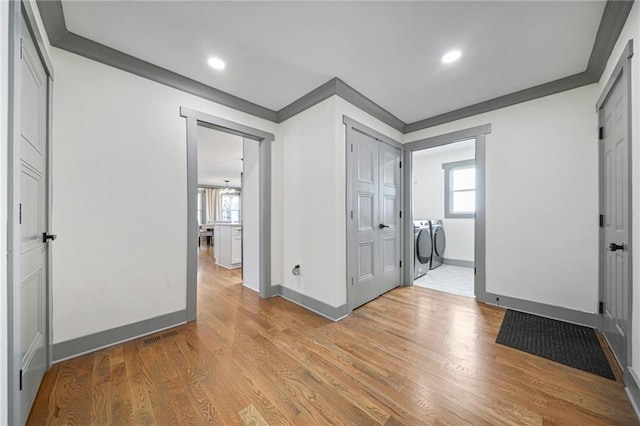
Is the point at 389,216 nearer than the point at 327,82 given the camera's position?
No

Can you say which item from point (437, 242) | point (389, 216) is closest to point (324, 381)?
point (389, 216)

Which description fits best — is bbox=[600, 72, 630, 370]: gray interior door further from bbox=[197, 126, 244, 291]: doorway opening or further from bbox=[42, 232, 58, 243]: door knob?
bbox=[42, 232, 58, 243]: door knob

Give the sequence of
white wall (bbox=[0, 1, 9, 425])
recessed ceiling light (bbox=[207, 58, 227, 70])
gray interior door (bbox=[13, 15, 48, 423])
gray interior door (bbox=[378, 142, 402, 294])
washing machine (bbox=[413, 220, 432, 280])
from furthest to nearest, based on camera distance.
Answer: washing machine (bbox=[413, 220, 432, 280]) → gray interior door (bbox=[378, 142, 402, 294]) → recessed ceiling light (bbox=[207, 58, 227, 70]) → gray interior door (bbox=[13, 15, 48, 423]) → white wall (bbox=[0, 1, 9, 425])

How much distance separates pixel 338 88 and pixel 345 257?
1.76 metres

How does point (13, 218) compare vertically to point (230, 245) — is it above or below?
above

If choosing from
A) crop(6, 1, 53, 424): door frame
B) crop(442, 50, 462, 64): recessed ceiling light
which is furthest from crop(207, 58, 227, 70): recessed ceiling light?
crop(442, 50, 462, 64): recessed ceiling light

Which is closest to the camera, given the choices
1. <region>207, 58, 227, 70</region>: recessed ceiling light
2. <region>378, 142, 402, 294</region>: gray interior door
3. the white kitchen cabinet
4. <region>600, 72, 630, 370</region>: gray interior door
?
<region>600, 72, 630, 370</region>: gray interior door

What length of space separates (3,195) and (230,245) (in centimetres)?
402

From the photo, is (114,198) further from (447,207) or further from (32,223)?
(447,207)

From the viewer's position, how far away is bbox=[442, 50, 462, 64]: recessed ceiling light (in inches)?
79.2

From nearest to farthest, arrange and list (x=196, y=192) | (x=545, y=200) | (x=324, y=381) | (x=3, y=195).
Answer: (x=3, y=195) → (x=324, y=381) → (x=196, y=192) → (x=545, y=200)

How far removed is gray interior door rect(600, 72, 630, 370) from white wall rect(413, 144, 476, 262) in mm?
2682

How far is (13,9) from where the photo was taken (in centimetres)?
104

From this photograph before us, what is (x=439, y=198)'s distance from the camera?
17.2 feet
